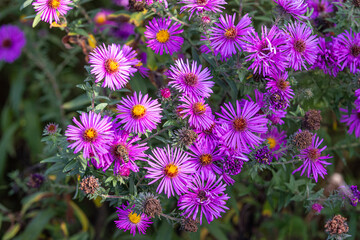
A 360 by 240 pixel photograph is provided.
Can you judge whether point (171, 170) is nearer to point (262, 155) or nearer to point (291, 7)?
point (262, 155)

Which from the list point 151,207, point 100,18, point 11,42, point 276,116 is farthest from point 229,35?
point 11,42

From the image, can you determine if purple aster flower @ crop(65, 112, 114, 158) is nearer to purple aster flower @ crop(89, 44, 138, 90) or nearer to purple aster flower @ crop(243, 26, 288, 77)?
purple aster flower @ crop(89, 44, 138, 90)

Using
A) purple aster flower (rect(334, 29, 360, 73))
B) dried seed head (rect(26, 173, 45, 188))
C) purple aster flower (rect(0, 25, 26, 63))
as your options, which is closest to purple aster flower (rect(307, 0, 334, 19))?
purple aster flower (rect(334, 29, 360, 73))

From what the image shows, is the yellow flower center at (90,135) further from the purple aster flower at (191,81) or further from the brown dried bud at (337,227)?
the brown dried bud at (337,227)

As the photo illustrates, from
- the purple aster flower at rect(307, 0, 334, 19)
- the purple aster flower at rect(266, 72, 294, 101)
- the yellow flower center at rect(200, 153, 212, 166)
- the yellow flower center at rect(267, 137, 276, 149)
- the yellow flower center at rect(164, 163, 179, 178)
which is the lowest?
the yellow flower center at rect(164, 163, 179, 178)

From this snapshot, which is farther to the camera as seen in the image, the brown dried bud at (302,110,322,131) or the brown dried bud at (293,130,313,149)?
the brown dried bud at (302,110,322,131)

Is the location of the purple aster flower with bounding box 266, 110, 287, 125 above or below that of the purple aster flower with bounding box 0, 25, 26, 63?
below
